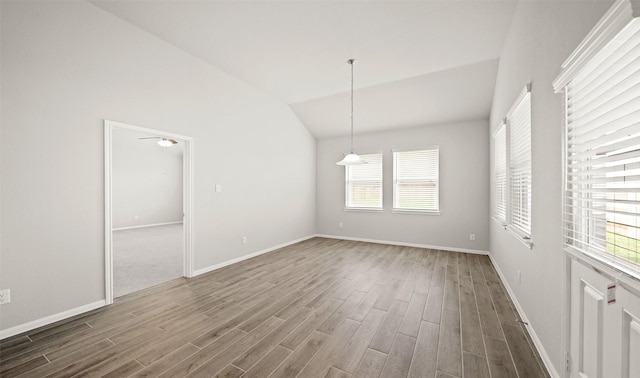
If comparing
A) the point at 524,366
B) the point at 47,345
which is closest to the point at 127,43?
the point at 47,345

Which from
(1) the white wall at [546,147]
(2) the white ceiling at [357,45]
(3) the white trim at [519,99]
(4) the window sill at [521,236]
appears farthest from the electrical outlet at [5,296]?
(3) the white trim at [519,99]

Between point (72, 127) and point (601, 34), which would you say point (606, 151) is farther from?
point (72, 127)

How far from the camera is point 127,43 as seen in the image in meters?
3.05

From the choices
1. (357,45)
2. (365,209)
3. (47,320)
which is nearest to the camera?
(47,320)

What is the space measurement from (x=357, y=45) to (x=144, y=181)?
9.17 metres

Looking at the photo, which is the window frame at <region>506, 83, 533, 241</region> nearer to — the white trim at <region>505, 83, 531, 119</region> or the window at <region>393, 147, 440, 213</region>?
the white trim at <region>505, 83, 531, 119</region>

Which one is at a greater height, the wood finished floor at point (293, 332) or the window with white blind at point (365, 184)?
the window with white blind at point (365, 184)

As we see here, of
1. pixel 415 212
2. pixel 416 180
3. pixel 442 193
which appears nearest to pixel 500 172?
pixel 442 193

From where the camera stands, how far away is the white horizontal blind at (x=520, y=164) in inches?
100.0

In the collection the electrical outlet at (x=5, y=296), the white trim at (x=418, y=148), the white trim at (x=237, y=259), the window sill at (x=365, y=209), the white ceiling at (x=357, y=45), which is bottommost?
the white trim at (x=237, y=259)

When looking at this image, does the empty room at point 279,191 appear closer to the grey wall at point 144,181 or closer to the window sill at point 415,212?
the window sill at point 415,212

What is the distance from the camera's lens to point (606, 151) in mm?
1183

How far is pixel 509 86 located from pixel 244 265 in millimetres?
4613

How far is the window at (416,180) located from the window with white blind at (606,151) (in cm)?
412
